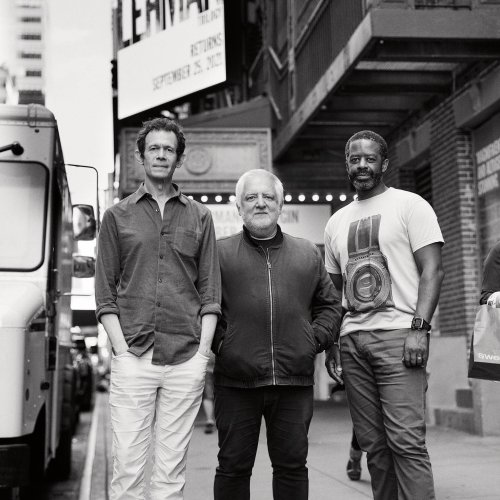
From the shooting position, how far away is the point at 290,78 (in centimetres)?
1471

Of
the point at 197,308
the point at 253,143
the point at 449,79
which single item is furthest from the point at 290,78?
the point at 197,308

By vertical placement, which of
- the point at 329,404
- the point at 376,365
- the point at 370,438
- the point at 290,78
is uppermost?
the point at 290,78

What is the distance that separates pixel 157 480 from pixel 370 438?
113 centimetres

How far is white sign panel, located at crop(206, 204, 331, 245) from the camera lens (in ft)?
47.0

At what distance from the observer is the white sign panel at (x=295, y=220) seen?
1434 centimetres

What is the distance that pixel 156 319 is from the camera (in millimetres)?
3986

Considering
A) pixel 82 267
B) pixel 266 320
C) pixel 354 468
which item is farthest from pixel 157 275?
pixel 82 267

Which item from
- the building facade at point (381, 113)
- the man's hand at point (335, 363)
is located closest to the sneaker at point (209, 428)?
the building facade at point (381, 113)

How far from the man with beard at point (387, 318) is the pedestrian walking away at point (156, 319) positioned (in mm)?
803

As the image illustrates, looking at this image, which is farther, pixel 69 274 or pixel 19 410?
pixel 69 274

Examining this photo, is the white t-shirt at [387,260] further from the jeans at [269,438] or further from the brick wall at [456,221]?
the brick wall at [456,221]

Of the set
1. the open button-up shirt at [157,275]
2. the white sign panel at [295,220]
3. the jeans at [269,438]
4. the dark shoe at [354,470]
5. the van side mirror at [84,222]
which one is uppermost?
the white sign panel at [295,220]

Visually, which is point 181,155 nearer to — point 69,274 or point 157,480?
point 157,480

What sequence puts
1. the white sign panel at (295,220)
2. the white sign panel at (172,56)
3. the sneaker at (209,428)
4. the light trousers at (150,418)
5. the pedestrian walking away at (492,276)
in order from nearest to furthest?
the light trousers at (150,418) < the pedestrian walking away at (492,276) < the sneaker at (209,428) < the white sign panel at (295,220) < the white sign panel at (172,56)
